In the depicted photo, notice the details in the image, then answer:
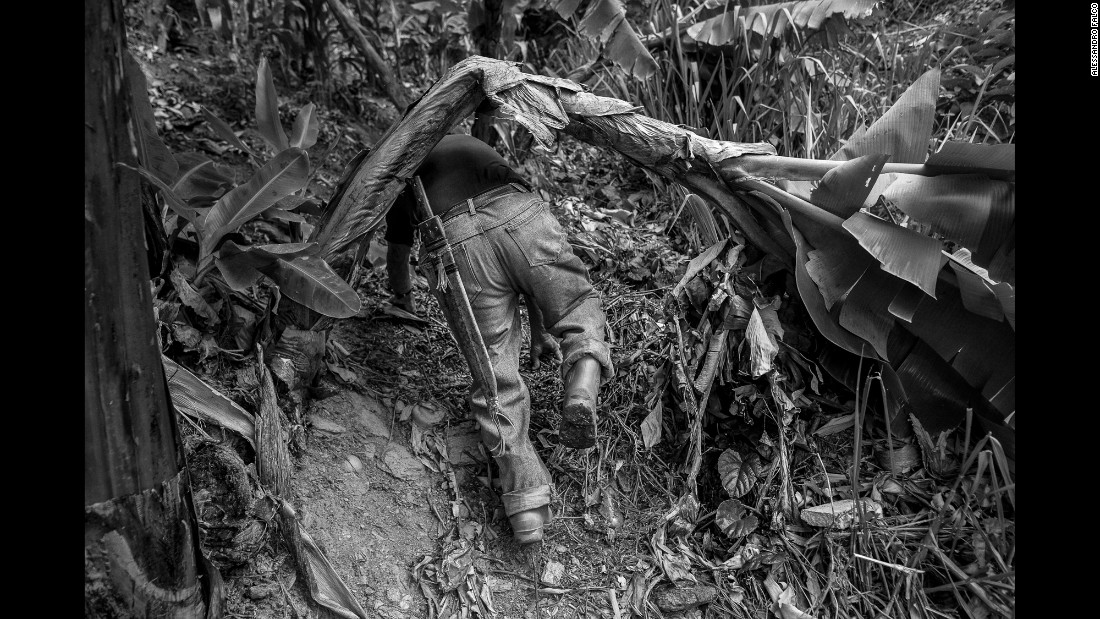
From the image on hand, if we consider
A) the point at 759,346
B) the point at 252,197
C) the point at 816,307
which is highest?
the point at 252,197

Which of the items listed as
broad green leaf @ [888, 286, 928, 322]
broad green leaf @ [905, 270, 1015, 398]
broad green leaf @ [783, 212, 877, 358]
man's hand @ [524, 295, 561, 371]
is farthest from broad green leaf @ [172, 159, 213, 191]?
broad green leaf @ [905, 270, 1015, 398]

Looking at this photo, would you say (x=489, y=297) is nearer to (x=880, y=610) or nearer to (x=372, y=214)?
(x=372, y=214)

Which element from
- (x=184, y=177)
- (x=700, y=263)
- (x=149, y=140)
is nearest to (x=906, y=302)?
(x=700, y=263)

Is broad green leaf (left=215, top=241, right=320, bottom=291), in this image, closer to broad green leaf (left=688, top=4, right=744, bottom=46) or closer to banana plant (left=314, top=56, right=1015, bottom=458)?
banana plant (left=314, top=56, right=1015, bottom=458)

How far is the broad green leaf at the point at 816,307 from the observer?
97.5 inches

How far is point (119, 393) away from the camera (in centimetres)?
172

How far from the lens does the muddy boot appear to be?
2.46 meters

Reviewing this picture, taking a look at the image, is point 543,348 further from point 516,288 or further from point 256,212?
point 256,212

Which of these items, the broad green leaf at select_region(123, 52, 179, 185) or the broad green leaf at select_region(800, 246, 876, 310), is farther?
the broad green leaf at select_region(123, 52, 179, 185)

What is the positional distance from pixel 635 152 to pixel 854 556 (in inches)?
65.7

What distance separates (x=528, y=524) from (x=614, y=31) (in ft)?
7.97

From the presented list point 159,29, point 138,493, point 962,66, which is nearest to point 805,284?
point 138,493

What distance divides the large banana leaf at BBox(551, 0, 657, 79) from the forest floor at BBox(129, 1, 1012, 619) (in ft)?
3.19

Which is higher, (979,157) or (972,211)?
(979,157)
